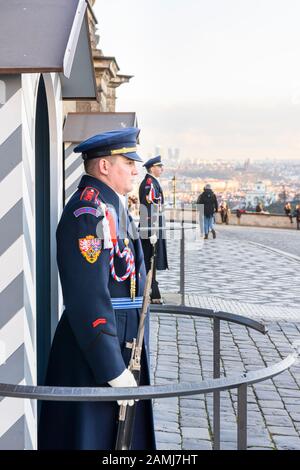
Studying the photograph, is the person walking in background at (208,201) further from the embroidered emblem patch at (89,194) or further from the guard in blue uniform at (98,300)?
the embroidered emblem patch at (89,194)

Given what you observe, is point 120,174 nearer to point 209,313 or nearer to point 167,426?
point 209,313

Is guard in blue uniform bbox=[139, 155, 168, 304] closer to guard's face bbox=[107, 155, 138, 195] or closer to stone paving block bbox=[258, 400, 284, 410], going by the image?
stone paving block bbox=[258, 400, 284, 410]

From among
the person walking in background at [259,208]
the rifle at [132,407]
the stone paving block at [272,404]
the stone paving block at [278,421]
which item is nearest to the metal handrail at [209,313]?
the rifle at [132,407]

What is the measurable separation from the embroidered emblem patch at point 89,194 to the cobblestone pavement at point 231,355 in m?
2.12

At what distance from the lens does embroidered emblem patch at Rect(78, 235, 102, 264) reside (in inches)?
108

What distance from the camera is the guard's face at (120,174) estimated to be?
304 cm

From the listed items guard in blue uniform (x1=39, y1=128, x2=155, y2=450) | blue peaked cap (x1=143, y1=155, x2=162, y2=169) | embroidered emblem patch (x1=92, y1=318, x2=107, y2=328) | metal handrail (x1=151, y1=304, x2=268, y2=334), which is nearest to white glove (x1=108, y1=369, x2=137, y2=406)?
guard in blue uniform (x1=39, y1=128, x2=155, y2=450)

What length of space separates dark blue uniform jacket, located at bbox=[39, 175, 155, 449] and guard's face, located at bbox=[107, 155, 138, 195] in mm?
39

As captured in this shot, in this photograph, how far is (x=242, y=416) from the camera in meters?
2.37

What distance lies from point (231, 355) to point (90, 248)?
4.28 meters

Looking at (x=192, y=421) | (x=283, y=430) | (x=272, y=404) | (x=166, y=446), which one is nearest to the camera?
(x=166, y=446)

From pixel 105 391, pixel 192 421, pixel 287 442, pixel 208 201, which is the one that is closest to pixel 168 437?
pixel 192 421
